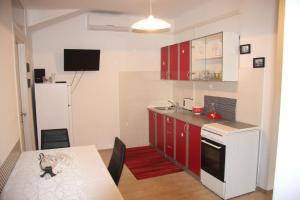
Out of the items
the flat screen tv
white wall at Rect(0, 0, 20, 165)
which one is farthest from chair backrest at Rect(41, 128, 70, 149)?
the flat screen tv

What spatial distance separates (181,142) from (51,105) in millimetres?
2364

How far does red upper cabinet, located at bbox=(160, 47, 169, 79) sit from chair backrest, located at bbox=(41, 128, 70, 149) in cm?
253

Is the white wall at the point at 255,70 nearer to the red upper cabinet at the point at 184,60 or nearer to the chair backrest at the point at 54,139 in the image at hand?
the red upper cabinet at the point at 184,60

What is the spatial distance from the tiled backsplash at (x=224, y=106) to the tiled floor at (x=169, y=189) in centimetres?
112

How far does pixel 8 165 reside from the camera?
2.11 metres

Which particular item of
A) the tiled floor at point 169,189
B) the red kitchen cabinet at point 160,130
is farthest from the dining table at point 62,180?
the red kitchen cabinet at point 160,130

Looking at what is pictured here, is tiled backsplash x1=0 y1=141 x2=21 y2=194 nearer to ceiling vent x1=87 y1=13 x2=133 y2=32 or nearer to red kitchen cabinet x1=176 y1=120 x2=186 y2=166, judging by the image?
red kitchen cabinet x1=176 y1=120 x2=186 y2=166

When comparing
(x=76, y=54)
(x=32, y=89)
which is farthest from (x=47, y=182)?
(x=76, y=54)

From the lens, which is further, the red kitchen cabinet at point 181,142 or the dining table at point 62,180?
the red kitchen cabinet at point 181,142

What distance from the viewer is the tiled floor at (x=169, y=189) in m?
3.01

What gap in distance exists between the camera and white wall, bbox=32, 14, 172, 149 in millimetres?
4375

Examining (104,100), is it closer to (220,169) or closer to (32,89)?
Result: (32,89)

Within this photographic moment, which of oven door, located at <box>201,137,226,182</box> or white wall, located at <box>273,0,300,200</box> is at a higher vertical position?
white wall, located at <box>273,0,300,200</box>

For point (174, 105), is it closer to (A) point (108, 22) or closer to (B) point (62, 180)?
(A) point (108, 22)
